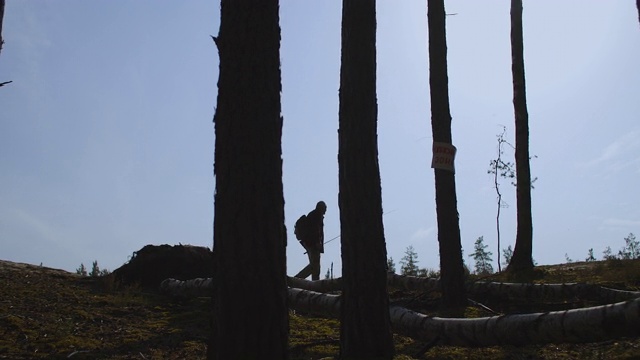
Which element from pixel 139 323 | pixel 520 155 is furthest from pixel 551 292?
pixel 139 323

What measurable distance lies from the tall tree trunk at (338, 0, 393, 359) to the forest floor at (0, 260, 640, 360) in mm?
486

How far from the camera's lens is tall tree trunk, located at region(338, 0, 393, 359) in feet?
20.9

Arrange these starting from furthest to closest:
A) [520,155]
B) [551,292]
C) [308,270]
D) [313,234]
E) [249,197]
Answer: [308,270] → [313,234] → [520,155] → [551,292] → [249,197]

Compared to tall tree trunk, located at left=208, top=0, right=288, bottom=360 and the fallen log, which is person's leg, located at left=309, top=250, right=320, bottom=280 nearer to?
the fallen log

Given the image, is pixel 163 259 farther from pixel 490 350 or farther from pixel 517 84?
pixel 517 84

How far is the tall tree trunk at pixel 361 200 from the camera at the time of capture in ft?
20.9

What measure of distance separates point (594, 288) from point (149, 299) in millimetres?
7746

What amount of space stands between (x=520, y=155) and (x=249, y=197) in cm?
1148

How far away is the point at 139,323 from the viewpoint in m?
9.27

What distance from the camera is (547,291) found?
9.58 m

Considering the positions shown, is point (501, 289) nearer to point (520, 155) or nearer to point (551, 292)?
point (551, 292)

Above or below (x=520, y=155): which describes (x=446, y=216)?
below

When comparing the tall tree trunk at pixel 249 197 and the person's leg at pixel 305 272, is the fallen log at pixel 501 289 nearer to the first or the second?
the person's leg at pixel 305 272

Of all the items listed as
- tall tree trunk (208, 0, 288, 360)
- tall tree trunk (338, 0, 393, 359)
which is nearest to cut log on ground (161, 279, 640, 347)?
tall tree trunk (338, 0, 393, 359)
